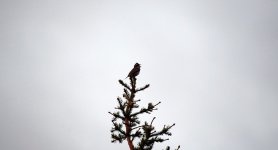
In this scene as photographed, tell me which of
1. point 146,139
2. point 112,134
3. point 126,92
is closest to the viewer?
point 146,139

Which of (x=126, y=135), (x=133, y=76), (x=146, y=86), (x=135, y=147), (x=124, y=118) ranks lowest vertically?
Answer: (x=135, y=147)

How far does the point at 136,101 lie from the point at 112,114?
128cm

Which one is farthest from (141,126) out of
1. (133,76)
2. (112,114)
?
(133,76)

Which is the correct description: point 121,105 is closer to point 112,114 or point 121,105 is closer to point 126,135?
point 112,114

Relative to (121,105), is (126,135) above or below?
Answer: below

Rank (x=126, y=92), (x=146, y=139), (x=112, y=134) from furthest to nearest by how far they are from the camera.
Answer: (x=126, y=92) → (x=112, y=134) → (x=146, y=139)

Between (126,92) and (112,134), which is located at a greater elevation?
(126,92)

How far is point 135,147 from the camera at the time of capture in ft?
36.7

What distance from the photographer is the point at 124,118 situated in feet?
39.7

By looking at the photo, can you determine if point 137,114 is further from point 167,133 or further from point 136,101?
point 167,133

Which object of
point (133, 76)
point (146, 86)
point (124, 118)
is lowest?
point (124, 118)

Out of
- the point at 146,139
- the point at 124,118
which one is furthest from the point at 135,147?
the point at 124,118

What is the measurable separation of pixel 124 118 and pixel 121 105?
65 centimetres

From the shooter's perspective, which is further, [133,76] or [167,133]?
[133,76]
